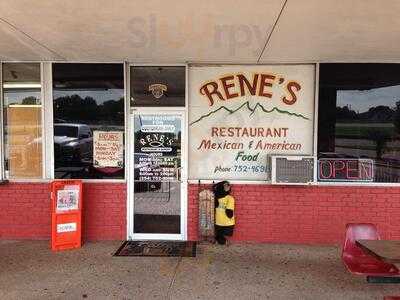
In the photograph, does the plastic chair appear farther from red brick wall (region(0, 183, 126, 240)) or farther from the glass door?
red brick wall (region(0, 183, 126, 240))

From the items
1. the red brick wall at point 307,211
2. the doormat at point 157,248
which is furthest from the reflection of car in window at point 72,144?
the red brick wall at point 307,211

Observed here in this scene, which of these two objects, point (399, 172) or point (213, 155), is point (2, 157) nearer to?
point (213, 155)

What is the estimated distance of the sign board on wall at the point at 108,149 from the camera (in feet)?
21.5

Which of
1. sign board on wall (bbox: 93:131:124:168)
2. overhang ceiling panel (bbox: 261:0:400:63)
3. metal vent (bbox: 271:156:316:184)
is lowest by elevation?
metal vent (bbox: 271:156:316:184)

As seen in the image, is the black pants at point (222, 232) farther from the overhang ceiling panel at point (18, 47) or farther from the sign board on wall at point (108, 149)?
the overhang ceiling panel at point (18, 47)

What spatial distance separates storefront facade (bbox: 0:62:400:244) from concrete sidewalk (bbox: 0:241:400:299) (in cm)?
55

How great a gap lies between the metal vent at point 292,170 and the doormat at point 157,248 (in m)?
1.65

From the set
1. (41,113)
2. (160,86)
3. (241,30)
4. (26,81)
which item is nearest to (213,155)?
(160,86)

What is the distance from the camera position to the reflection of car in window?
6586 mm

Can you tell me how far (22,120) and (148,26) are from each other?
323 centimetres

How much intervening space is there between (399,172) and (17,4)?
18.6ft

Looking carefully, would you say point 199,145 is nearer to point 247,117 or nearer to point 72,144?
point 247,117

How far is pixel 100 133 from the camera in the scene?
6.57 metres

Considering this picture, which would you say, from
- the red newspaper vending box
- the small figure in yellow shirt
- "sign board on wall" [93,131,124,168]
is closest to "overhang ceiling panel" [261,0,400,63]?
the small figure in yellow shirt
